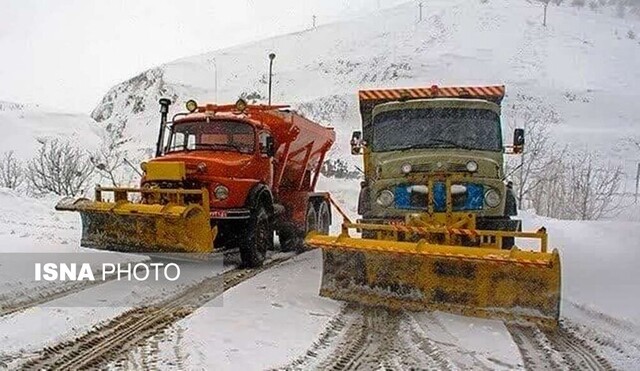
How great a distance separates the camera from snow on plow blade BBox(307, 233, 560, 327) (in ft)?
17.3

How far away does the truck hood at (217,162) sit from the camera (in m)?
7.87

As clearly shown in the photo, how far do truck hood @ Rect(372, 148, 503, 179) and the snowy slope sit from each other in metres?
24.1

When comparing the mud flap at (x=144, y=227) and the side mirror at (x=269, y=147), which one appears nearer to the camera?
the mud flap at (x=144, y=227)

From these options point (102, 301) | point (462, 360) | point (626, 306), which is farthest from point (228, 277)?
point (626, 306)

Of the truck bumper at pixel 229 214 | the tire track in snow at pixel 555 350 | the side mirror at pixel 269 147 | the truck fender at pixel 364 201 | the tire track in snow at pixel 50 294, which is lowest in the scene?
the tire track in snow at pixel 555 350

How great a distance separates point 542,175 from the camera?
2500 cm

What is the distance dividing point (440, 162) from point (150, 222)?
3.59 metres

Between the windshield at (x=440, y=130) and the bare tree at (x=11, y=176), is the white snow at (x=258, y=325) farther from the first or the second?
the bare tree at (x=11, y=176)

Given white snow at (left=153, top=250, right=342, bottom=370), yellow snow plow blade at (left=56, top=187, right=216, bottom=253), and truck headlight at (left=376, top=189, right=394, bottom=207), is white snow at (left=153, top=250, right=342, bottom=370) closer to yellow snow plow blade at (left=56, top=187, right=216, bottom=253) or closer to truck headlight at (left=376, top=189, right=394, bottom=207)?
yellow snow plow blade at (left=56, top=187, right=216, bottom=253)

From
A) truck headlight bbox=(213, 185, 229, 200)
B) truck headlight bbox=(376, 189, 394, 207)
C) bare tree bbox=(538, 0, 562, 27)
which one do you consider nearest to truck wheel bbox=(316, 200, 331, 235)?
truck headlight bbox=(213, 185, 229, 200)

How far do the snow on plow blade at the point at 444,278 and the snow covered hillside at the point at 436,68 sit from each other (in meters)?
27.5

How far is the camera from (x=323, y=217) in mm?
11938

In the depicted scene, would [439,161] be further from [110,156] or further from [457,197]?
[110,156]

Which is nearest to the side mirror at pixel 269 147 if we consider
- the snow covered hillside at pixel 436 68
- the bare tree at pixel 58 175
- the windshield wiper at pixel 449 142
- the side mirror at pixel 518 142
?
the windshield wiper at pixel 449 142
